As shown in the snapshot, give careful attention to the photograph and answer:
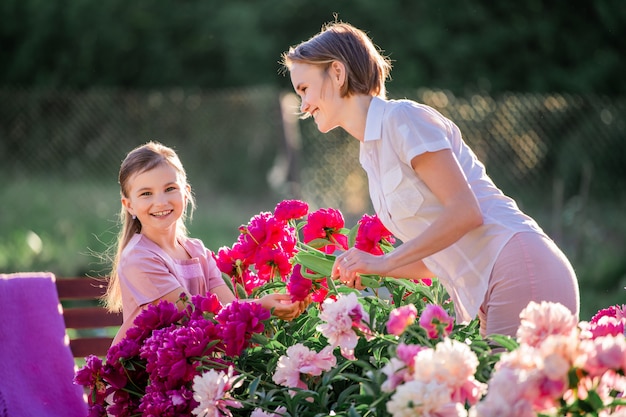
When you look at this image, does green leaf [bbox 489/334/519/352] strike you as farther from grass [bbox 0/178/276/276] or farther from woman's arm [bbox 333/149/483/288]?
grass [bbox 0/178/276/276]

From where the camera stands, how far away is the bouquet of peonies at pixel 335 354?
1.41m

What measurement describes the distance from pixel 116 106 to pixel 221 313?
812cm

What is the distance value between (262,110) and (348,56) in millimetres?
7090

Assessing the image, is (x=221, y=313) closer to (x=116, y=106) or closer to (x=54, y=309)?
(x=54, y=309)

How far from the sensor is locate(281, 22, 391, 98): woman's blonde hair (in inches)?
86.9

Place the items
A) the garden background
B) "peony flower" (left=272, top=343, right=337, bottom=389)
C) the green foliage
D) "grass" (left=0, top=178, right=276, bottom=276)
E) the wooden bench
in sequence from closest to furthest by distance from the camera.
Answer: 1. "peony flower" (left=272, top=343, right=337, bottom=389)
2. the wooden bench
3. the garden background
4. "grass" (left=0, top=178, right=276, bottom=276)
5. the green foliage

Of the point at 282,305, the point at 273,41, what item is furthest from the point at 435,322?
the point at 273,41

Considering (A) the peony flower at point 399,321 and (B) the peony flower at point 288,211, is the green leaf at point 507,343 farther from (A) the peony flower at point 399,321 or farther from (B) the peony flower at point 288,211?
(B) the peony flower at point 288,211

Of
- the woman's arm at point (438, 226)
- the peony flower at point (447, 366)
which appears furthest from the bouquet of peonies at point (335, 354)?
the woman's arm at point (438, 226)

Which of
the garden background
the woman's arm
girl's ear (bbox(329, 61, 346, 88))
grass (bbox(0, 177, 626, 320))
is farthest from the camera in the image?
the garden background

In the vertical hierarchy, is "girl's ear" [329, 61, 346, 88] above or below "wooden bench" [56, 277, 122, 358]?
above

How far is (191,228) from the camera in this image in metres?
9.03

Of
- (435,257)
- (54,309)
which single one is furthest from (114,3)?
(435,257)

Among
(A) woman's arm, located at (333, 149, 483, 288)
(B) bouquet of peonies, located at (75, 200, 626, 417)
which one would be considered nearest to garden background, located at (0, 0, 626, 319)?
(B) bouquet of peonies, located at (75, 200, 626, 417)
